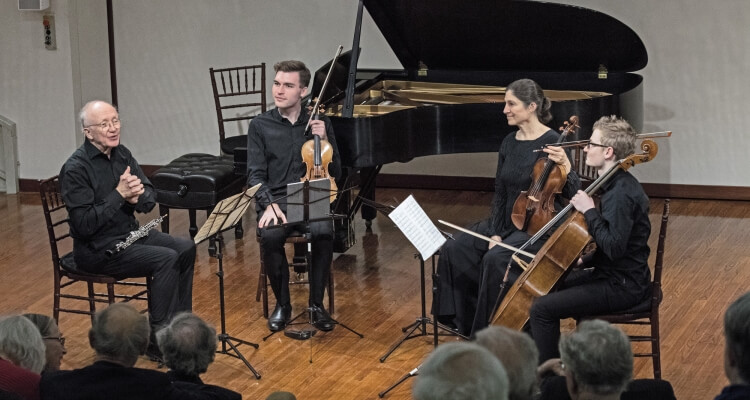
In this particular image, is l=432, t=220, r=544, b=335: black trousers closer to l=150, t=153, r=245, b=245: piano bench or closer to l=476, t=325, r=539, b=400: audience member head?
l=150, t=153, r=245, b=245: piano bench

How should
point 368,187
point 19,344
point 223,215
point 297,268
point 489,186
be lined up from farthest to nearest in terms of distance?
point 489,186, point 368,187, point 297,268, point 223,215, point 19,344

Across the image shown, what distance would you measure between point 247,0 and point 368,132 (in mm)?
3092

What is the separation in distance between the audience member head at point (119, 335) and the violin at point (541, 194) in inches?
87.8

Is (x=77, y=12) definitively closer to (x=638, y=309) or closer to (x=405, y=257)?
(x=405, y=257)

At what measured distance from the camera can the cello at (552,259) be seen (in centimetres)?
446

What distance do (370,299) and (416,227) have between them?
145 centimetres

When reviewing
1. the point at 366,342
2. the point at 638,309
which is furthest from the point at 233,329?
the point at 638,309

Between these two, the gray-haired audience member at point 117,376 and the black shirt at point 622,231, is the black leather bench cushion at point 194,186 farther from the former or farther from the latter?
the gray-haired audience member at point 117,376

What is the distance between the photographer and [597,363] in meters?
3.03

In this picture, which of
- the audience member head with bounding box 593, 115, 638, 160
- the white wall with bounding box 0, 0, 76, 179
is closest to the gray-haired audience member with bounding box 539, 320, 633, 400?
the audience member head with bounding box 593, 115, 638, 160

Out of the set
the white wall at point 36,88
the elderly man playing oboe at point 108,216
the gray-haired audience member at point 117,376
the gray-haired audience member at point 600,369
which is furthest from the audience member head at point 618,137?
the white wall at point 36,88

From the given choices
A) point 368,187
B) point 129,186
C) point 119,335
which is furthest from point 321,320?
point 119,335

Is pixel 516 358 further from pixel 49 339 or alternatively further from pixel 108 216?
pixel 108 216

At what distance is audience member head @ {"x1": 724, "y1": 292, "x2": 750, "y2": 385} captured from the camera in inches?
106
